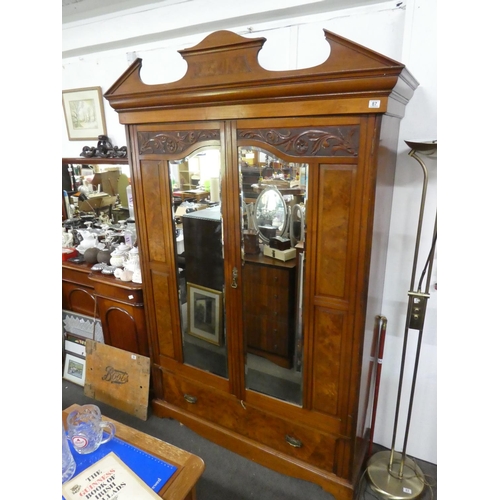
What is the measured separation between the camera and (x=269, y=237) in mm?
1475

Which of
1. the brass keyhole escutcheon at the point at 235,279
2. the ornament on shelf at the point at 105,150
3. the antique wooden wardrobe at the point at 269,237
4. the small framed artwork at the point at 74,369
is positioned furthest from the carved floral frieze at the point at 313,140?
the small framed artwork at the point at 74,369

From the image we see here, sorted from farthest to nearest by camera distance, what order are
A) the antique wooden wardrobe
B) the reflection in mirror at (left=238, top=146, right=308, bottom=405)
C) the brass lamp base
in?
the brass lamp base, the reflection in mirror at (left=238, top=146, right=308, bottom=405), the antique wooden wardrobe

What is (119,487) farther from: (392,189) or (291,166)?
(392,189)

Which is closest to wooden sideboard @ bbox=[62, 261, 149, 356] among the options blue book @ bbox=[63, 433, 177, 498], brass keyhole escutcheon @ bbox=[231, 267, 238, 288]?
brass keyhole escutcheon @ bbox=[231, 267, 238, 288]

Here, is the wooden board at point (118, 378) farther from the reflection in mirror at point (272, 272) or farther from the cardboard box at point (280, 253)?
the cardboard box at point (280, 253)

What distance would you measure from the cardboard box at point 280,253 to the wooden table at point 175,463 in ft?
2.71

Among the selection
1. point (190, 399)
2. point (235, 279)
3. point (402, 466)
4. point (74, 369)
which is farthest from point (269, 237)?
point (74, 369)

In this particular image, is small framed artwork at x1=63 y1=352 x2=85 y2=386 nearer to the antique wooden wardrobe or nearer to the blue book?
the antique wooden wardrobe

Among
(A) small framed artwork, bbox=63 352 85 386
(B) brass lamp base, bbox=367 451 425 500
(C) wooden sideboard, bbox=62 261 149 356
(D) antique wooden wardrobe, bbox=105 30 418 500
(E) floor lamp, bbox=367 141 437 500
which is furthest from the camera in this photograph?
(A) small framed artwork, bbox=63 352 85 386

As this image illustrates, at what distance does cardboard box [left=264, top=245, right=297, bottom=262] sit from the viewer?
4.70 feet

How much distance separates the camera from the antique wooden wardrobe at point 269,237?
1.17 m

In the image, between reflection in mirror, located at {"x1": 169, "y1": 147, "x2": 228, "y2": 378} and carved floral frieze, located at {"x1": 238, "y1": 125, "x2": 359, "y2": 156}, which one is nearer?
carved floral frieze, located at {"x1": 238, "y1": 125, "x2": 359, "y2": 156}

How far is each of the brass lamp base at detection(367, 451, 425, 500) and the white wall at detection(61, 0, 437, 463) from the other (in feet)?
0.47

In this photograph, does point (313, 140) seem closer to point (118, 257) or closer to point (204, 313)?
point (204, 313)
